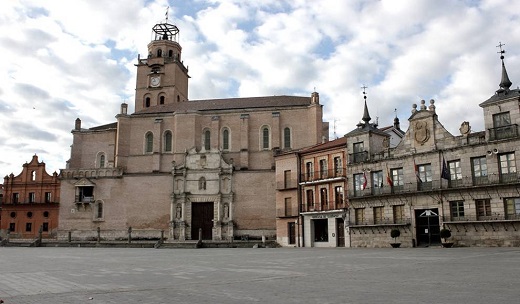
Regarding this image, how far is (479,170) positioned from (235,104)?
35240 millimetres

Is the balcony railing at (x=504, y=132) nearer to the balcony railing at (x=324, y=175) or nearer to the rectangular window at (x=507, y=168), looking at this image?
the rectangular window at (x=507, y=168)

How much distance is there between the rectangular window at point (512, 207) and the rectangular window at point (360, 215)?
38.0 feet

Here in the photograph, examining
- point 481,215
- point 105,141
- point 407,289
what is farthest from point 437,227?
point 105,141

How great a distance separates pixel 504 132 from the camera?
32156 mm

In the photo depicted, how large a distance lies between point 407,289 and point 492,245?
940 inches

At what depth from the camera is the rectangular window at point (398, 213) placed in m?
37.4

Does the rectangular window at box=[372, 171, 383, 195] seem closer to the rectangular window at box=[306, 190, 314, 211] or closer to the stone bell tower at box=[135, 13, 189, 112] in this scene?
the rectangular window at box=[306, 190, 314, 211]

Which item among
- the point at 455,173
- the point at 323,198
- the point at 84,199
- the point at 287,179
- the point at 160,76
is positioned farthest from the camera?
the point at 160,76

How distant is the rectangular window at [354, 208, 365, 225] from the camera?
40.4 metres

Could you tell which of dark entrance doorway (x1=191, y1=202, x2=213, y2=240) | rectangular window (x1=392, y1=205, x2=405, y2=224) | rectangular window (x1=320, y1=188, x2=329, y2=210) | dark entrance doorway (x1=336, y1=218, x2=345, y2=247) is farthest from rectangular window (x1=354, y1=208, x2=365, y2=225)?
dark entrance doorway (x1=191, y1=202, x2=213, y2=240)

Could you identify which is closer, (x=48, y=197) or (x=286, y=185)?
(x=286, y=185)

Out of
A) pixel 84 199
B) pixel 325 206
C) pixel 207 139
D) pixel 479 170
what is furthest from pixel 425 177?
pixel 84 199

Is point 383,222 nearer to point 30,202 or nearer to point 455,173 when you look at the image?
point 455,173

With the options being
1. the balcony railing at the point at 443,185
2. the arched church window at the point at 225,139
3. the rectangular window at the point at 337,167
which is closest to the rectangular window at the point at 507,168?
the balcony railing at the point at 443,185
